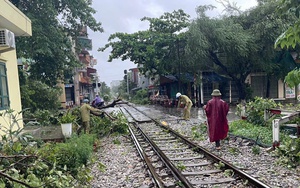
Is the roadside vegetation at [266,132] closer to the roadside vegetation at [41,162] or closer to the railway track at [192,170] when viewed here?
the railway track at [192,170]

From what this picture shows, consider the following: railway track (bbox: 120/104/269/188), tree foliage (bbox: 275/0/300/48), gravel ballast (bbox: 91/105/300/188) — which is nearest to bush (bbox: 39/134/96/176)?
gravel ballast (bbox: 91/105/300/188)

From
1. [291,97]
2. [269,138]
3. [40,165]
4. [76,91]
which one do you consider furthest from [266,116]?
[76,91]

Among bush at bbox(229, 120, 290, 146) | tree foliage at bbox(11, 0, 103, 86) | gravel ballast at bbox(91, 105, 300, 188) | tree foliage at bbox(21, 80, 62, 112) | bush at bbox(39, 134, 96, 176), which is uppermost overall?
tree foliage at bbox(11, 0, 103, 86)

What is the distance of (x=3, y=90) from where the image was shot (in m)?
8.55

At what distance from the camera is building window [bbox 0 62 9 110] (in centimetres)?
834

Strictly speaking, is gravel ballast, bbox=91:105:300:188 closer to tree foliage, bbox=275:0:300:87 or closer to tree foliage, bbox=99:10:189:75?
tree foliage, bbox=275:0:300:87

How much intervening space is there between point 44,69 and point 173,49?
12.0m

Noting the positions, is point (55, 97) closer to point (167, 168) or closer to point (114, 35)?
point (114, 35)

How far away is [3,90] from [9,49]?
141 centimetres

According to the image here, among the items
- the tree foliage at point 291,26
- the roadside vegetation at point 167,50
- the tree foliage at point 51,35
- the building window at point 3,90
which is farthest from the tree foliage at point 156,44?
the tree foliage at point 291,26

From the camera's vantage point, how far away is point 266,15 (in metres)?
23.6

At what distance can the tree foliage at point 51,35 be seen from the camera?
15750 mm

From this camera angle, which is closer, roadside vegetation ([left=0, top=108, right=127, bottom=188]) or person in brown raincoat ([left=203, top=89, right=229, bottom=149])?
roadside vegetation ([left=0, top=108, right=127, bottom=188])

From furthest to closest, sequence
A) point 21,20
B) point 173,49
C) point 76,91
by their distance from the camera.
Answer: point 76,91 → point 173,49 → point 21,20
